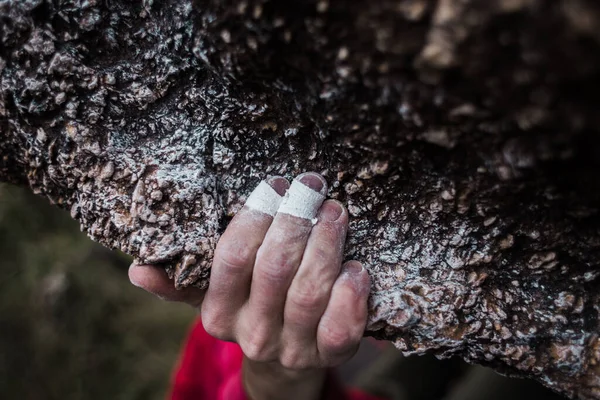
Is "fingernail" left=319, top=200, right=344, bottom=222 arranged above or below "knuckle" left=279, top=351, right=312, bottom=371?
above

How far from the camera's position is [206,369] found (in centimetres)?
145

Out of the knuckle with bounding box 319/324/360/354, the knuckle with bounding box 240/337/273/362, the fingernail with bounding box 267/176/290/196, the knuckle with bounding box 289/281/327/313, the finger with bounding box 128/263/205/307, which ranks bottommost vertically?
the knuckle with bounding box 240/337/273/362

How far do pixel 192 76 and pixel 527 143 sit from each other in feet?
1.43

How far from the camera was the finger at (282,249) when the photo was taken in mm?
654

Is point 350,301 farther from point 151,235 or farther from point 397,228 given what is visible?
point 151,235

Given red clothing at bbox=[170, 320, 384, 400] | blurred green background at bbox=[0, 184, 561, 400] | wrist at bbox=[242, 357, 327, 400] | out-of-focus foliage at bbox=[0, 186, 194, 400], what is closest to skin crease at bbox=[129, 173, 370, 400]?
wrist at bbox=[242, 357, 327, 400]

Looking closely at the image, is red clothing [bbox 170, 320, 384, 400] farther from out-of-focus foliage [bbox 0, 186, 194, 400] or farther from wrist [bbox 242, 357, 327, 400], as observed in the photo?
out-of-focus foliage [bbox 0, 186, 194, 400]

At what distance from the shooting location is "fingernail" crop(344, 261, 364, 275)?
26.6 inches

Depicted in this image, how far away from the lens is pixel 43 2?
64 cm

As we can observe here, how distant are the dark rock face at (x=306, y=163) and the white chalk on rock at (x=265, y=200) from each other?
1.2 inches

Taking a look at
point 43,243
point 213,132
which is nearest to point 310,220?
point 213,132

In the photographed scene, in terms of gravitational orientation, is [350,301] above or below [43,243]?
above

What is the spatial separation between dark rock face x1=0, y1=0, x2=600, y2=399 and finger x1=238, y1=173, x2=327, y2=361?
4cm

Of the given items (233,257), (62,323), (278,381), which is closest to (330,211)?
(233,257)
